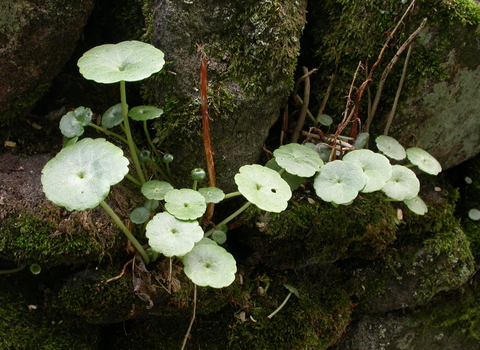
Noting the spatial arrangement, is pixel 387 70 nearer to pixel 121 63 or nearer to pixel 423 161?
pixel 423 161

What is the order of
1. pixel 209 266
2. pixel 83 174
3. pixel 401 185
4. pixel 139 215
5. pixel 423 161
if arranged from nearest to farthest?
pixel 83 174
pixel 209 266
pixel 139 215
pixel 401 185
pixel 423 161

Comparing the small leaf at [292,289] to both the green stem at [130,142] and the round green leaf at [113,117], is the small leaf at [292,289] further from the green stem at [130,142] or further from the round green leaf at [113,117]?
the round green leaf at [113,117]

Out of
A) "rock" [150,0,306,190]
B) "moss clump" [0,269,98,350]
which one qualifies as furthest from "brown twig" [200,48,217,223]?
"moss clump" [0,269,98,350]

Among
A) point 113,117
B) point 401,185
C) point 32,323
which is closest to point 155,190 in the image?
point 113,117

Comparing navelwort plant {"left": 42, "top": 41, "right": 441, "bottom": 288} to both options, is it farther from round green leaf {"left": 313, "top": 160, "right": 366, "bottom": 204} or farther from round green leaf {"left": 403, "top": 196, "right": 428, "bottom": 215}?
round green leaf {"left": 403, "top": 196, "right": 428, "bottom": 215}

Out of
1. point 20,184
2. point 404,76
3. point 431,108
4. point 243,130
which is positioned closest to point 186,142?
point 243,130

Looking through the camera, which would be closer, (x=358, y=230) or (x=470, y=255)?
(x=358, y=230)

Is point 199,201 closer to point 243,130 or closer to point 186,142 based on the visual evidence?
point 186,142
